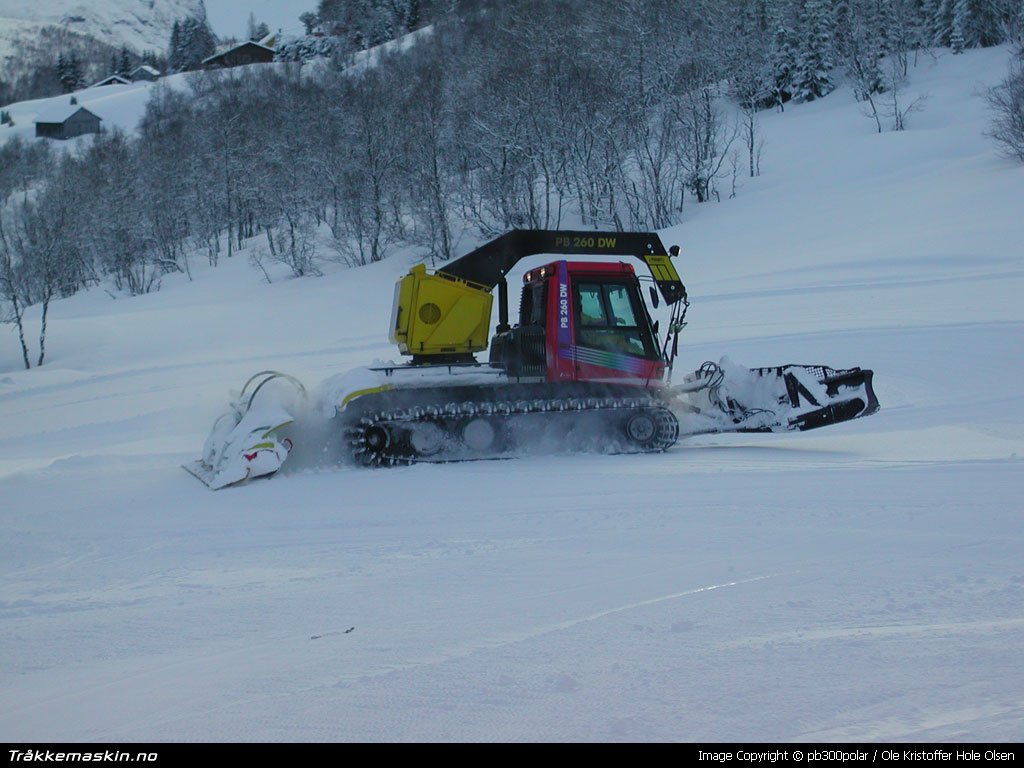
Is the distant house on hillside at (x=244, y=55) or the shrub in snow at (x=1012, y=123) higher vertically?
the distant house on hillside at (x=244, y=55)

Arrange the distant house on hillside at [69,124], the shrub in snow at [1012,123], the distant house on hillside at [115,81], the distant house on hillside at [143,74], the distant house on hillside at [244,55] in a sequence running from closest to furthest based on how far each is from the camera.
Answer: the shrub in snow at [1012,123]
the distant house on hillside at [69,124]
the distant house on hillside at [244,55]
the distant house on hillside at [115,81]
the distant house on hillside at [143,74]

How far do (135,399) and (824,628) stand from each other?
17.2 metres

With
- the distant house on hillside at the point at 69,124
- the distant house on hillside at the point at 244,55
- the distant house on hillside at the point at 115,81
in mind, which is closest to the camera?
the distant house on hillside at the point at 69,124

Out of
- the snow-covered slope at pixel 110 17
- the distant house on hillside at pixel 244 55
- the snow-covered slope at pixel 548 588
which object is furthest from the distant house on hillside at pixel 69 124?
the snow-covered slope at pixel 548 588

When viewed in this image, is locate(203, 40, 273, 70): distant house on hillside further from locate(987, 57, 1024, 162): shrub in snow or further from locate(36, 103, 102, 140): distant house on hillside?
locate(987, 57, 1024, 162): shrub in snow

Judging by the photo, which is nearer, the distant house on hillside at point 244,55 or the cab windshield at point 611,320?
the cab windshield at point 611,320

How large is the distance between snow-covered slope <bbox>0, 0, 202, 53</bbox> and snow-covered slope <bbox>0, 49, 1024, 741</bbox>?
144427 mm

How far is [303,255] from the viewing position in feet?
130

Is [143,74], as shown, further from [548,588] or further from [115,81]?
[548,588]

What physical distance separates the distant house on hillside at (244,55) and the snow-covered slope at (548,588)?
99.0 m

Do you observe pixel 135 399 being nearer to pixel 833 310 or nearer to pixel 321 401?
pixel 321 401

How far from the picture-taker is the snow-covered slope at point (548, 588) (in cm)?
369

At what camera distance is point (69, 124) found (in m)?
84.9

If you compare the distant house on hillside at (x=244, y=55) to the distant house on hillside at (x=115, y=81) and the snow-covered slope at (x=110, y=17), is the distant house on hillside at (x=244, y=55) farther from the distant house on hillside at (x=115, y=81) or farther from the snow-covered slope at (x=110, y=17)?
the snow-covered slope at (x=110, y=17)
